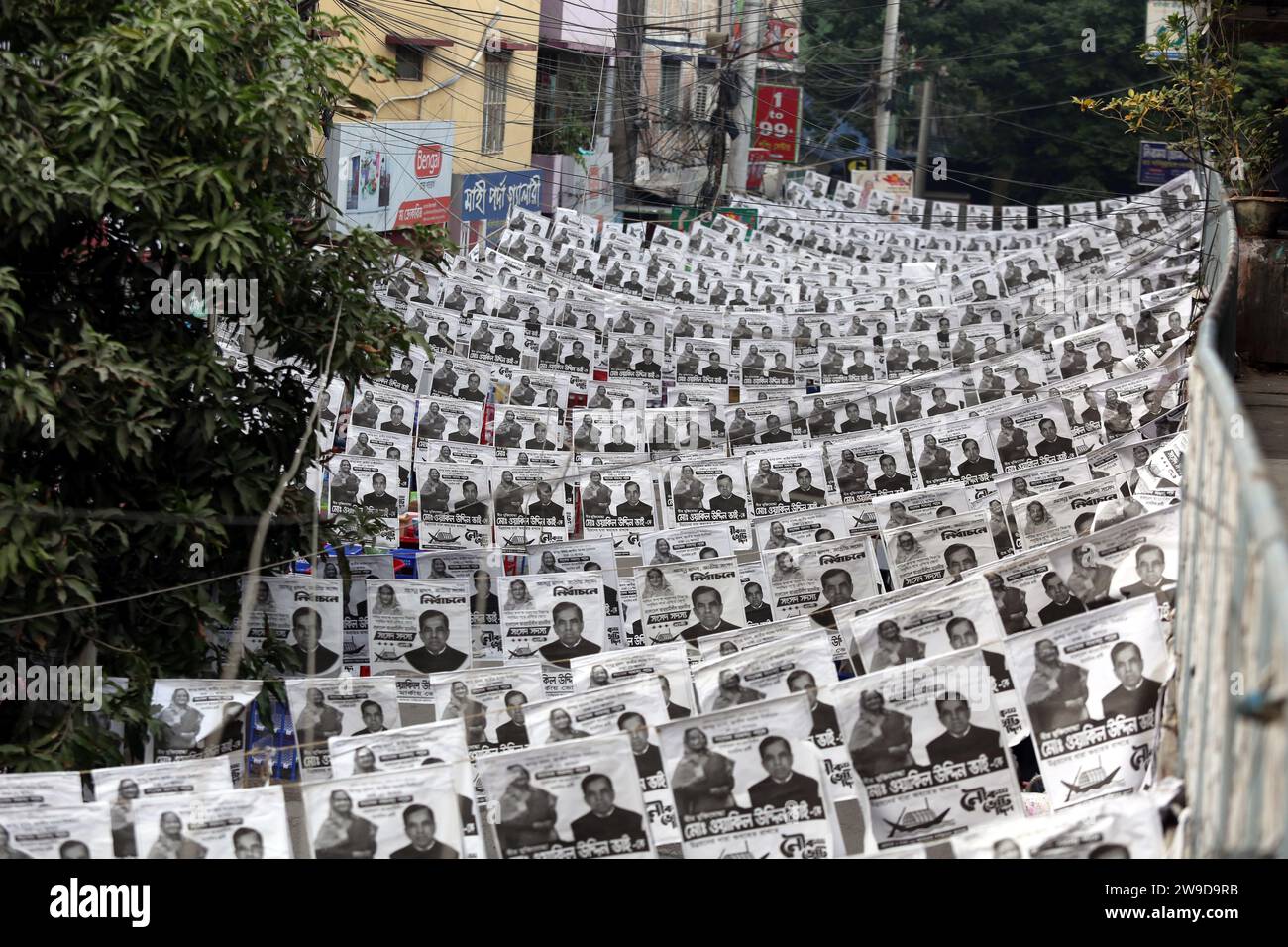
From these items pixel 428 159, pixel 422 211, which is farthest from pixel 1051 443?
pixel 428 159

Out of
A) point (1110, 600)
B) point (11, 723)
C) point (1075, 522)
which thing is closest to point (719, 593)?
point (1075, 522)

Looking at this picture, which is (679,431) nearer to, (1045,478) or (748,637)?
(1045,478)

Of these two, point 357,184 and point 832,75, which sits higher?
point 832,75

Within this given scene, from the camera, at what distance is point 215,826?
5.48 metres

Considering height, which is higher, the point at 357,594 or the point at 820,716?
the point at 820,716

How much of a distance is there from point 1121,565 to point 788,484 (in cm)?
448

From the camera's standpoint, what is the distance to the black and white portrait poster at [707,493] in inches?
423

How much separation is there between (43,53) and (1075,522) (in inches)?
236

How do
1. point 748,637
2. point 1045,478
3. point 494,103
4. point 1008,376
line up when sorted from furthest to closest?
point 494,103, point 1008,376, point 1045,478, point 748,637

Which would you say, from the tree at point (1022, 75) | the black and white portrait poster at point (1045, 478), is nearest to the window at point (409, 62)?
the black and white portrait poster at point (1045, 478)

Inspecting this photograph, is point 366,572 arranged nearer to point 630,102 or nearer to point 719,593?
point 719,593

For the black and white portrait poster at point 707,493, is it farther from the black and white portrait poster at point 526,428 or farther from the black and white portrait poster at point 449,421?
the black and white portrait poster at point 449,421

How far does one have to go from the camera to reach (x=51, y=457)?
7.96 meters

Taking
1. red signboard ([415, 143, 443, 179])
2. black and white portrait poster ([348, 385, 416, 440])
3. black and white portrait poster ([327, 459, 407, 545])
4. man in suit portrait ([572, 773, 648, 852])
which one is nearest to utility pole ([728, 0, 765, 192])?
red signboard ([415, 143, 443, 179])
